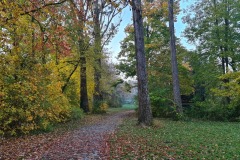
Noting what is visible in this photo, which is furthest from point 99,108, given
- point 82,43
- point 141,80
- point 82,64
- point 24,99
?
point 24,99

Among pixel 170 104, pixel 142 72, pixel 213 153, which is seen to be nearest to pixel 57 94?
pixel 142 72

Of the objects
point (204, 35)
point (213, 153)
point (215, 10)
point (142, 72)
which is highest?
point (215, 10)

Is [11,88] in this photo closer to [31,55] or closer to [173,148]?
[31,55]

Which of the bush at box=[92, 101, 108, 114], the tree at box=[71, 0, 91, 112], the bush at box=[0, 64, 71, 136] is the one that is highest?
the tree at box=[71, 0, 91, 112]

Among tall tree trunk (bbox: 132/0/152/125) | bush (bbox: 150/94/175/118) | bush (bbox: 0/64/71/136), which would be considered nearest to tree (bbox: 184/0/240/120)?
Result: bush (bbox: 150/94/175/118)

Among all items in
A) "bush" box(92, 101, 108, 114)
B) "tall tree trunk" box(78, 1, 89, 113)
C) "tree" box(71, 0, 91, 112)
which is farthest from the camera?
"bush" box(92, 101, 108, 114)

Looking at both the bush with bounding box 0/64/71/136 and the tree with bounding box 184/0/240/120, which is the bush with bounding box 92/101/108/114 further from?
the bush with bounding box 0/64/71/136

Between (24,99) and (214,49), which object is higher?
(214,49)

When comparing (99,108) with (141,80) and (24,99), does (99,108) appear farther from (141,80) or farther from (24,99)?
(24,99)

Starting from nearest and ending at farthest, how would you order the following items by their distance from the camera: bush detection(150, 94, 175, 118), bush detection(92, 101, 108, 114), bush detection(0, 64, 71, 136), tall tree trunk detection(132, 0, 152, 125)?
bush detection(0, 64, 71, 136) → tall tree trunk detection(132, 0, 152, 125) → bush detection(150, 94, 175, 118) → bush detection(92, 101, 108, 114)

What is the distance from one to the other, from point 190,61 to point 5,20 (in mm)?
16929

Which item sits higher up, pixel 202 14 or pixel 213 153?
pixel 202 14

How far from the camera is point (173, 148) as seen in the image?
6.66 m

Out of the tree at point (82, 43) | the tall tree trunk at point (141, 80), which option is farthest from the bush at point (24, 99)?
the tall tree trunk at point (141, 80)
